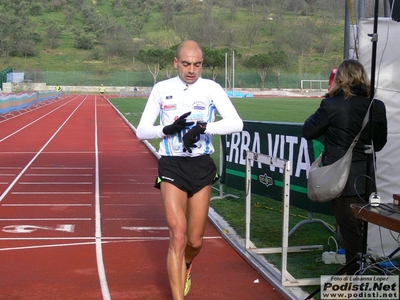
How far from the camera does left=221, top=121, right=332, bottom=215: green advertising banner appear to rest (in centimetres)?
840

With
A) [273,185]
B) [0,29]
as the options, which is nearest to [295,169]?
[273,185]

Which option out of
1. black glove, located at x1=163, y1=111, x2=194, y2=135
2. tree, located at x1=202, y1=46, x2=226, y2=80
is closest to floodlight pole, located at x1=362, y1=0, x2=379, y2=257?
black glove, located at x1=163, y1=111, x2=194, y2=135

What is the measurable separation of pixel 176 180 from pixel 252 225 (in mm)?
4163

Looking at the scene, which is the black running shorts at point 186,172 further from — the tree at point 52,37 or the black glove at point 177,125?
the tree at point 52,37

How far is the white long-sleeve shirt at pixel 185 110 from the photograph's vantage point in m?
5.35

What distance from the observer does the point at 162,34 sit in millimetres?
127438

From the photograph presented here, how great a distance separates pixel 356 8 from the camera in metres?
7.38

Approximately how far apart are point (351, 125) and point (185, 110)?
138cm

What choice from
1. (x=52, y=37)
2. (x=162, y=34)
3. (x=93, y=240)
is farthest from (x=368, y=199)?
(x=162, y=34)

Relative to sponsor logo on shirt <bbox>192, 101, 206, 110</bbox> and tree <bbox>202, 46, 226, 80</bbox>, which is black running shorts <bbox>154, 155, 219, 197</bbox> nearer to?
sponsor logo on shirt <bbox>192, 101, 206, 110</bbox>

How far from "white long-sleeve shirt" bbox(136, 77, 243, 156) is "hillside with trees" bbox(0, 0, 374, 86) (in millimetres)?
82525

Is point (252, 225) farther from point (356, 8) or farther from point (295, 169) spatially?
point (356, 8)

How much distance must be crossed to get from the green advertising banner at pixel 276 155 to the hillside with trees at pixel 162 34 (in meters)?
77.5

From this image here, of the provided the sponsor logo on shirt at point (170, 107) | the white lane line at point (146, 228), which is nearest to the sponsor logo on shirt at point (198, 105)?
the sponsor logo on shirt at point (170, 107)
